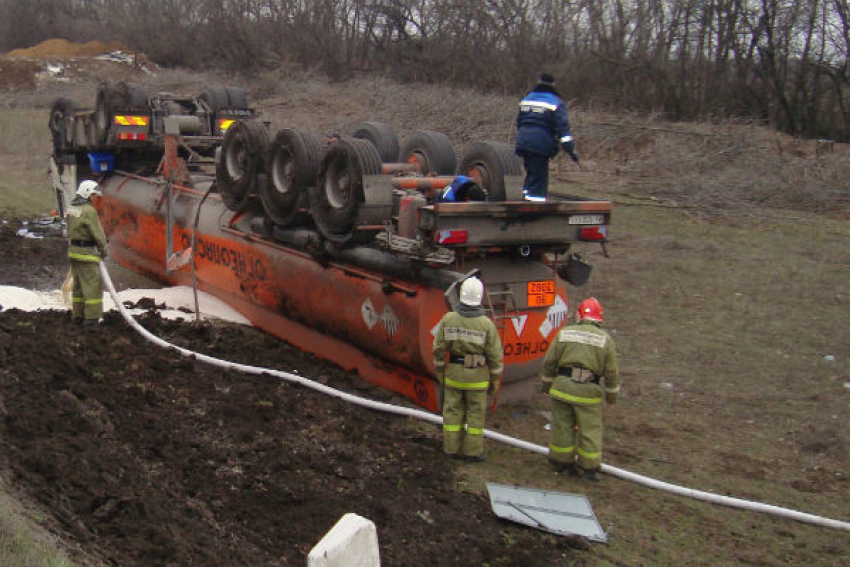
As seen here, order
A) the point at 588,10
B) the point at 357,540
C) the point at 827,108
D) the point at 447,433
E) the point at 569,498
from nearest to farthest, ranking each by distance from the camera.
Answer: the point at 357,540, the point at 569,498, the point at 447,433, the point at 827,108, the point at 588,10

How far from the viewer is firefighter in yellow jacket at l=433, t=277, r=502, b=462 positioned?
6.01 m

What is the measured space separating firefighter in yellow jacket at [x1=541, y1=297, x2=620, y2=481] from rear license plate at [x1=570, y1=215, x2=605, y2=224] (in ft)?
3.59

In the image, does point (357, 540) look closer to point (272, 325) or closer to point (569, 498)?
point (569, 498)

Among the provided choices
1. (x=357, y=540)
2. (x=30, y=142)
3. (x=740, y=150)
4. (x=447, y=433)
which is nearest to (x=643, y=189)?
(x=740, y=150)

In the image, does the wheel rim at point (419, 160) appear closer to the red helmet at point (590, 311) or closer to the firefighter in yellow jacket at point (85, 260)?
the firefighter in yellow jacket at point (85, 260)

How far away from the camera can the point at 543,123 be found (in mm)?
7707

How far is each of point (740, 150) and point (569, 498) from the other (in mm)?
12904

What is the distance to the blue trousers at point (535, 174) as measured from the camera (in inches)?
304

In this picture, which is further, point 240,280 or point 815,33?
point 815,33

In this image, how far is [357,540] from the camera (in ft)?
10.4

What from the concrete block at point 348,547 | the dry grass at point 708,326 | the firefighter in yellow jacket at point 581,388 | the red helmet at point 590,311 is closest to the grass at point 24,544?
the concrete block at point 348,547

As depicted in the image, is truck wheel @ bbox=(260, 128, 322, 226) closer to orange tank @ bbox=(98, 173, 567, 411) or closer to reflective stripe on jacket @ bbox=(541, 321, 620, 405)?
orange tank @ bbox=(98, 173, 567, 411)

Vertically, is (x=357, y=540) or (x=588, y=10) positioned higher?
(x=588, y=10)

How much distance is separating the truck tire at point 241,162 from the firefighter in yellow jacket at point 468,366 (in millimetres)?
3338
